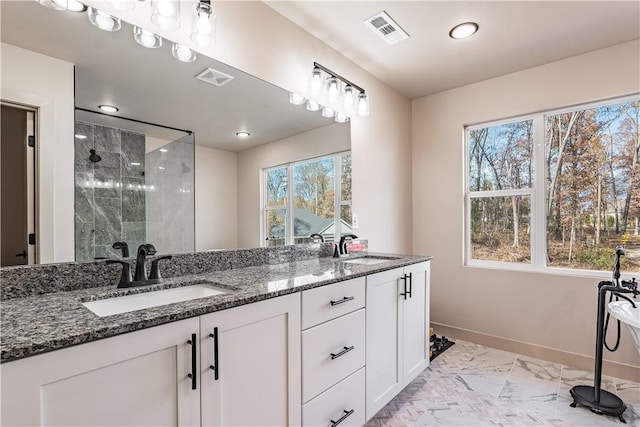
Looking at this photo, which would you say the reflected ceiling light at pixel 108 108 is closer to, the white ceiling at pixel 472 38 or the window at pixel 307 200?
the window at pixel 307 200

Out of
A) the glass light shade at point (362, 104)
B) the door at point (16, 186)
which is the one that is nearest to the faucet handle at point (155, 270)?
the door at point (16, 186)

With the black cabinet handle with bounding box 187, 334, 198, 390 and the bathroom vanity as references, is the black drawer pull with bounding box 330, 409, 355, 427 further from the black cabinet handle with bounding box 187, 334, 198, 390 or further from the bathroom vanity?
the black cabinet handle with bounding box 187, 334, 198, 390

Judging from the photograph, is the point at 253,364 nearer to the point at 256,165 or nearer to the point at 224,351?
the point at 224,351

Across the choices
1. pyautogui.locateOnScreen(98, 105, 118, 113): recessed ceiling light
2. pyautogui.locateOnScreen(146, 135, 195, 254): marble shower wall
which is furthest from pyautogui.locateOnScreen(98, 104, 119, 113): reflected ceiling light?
pyautogui.locateOnScreen(146, 135, 195, 254): marble shower wall

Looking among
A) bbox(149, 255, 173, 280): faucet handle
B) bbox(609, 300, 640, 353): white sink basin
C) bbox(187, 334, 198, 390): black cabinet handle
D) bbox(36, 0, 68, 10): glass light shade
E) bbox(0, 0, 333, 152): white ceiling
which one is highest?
bbox(36, 0, 68, 10): glass light shade

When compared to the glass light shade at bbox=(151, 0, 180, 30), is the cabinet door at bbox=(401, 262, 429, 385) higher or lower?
lower

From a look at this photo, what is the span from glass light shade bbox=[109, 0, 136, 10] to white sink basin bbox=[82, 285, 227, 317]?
48.7 inches

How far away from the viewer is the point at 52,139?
122 centimetres

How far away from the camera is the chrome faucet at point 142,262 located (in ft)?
4.44

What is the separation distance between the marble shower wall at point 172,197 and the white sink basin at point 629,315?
237 cm

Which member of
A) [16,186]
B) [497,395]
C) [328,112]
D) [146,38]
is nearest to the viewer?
[16,186]

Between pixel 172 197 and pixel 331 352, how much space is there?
1.07 metres

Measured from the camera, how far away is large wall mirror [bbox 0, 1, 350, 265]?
1.18 metres

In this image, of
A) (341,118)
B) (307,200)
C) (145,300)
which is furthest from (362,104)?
(145,300)
